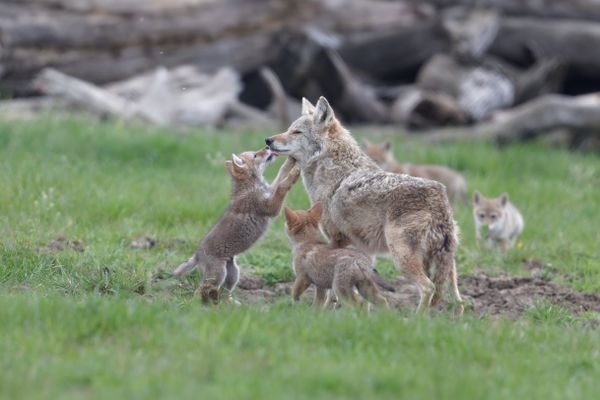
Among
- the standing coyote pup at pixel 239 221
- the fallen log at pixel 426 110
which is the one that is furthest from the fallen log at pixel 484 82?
the standing coyote pup at pixel 239 221

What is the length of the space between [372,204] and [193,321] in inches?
92.2

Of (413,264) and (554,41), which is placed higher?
(554,41)

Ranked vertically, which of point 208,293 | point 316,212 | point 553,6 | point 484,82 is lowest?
point 208,293

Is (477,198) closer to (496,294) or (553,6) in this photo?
(496,294)

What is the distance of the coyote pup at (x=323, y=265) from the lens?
25.1ft

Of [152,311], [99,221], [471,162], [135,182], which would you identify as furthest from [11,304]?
[471,162]

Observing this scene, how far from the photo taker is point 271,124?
1717cm

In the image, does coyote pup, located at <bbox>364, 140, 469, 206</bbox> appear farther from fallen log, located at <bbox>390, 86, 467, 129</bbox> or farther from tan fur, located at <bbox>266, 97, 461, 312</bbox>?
tan fur, located at <bbox>266, 97, 461, 312</bbox>

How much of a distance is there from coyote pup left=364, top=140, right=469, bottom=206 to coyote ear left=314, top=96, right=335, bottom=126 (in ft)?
15.9

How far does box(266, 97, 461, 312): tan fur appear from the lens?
25.6 ft

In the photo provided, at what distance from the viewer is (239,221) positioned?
8531 mm

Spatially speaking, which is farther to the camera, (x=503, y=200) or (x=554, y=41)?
(x=554, y=41)

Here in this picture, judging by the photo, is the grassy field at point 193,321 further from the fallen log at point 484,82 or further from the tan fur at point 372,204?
the fallen log at point 484,82

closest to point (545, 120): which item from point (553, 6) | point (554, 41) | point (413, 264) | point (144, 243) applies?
point (554, 41)
